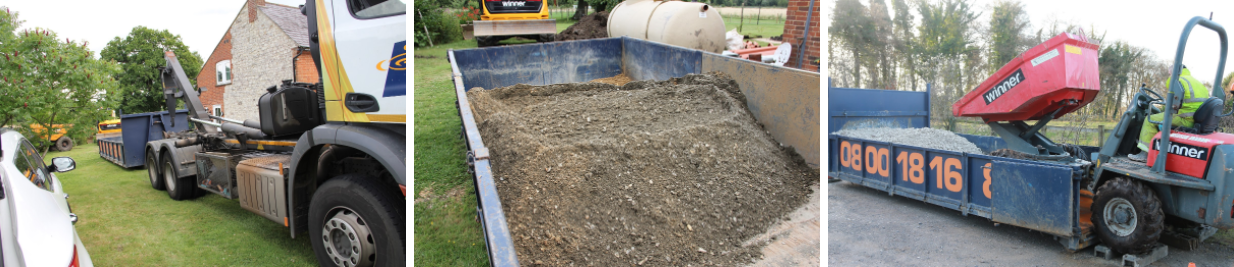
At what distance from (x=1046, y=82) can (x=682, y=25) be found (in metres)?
4.87

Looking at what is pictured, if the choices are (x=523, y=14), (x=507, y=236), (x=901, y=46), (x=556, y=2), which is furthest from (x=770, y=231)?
(x=556, y=2)

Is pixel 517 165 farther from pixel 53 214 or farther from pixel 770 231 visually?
pixel 53 214

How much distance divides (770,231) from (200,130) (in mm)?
7511

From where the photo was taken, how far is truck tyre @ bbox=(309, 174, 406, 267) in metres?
3.15

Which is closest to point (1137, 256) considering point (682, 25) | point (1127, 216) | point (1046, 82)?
point (1127, 216)

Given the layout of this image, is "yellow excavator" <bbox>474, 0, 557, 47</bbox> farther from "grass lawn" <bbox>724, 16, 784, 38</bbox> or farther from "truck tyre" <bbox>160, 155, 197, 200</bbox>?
"grass lawn" <bbox>724, 16, 784, 38</bbox>

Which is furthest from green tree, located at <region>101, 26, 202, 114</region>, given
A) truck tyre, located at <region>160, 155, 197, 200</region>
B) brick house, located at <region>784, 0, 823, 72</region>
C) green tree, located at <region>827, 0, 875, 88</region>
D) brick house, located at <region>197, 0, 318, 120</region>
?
brick house, located at <region>784, 0, 823, 72</region>

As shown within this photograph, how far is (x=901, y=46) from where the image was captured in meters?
17.4

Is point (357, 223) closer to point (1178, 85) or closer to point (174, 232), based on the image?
point (174, 232)

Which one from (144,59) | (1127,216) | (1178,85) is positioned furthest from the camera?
(144,59)

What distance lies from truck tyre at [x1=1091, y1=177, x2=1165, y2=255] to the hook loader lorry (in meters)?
5.02

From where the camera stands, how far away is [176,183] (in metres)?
7.22

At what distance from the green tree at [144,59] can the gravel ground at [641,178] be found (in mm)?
27543

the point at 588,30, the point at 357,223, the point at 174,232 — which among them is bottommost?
the point at 174,232
